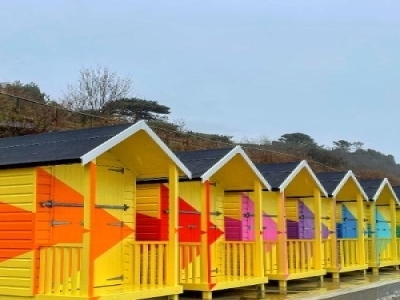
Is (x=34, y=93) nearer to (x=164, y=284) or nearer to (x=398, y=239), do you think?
(x=398, y=239)

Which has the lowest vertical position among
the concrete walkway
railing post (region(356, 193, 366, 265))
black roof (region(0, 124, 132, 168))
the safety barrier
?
the concrete walkway

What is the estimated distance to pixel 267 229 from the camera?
15.7 meters

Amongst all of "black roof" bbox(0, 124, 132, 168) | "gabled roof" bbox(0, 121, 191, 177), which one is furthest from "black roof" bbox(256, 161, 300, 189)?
"black roof" bbox(0, 124, 132, 168)

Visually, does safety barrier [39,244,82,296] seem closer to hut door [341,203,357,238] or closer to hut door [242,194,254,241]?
hut door [242,194,254,241]

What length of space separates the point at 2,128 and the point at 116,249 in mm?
12318

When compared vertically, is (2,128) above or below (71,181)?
above

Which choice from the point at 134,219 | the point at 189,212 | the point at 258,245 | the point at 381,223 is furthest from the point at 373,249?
the point at 134,219

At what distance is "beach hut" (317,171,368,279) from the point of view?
1692cm

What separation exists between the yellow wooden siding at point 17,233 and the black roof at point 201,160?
3565 millimetres

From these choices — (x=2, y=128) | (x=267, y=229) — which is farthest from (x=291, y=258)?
(x=2, y=128)

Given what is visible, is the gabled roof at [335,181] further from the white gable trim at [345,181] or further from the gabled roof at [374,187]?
the gabled roof at [374,187]

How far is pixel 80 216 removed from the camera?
33.3 ft

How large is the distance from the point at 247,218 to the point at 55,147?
6.39 meters

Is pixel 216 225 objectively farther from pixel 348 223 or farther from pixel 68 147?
pixel 348 223
